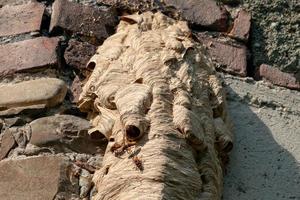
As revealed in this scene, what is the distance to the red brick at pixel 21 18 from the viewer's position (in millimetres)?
2336

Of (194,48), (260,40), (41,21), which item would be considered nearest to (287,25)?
(260,40)

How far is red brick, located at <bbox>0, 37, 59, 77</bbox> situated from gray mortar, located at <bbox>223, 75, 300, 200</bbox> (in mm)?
361

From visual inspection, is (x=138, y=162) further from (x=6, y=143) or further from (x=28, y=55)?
(x=28, y=55)

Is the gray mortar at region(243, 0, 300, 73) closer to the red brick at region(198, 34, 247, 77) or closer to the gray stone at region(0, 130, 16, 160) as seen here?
the red brick at region(198, 34, 247, 77)

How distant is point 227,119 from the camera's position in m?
2.14

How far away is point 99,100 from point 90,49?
25cm

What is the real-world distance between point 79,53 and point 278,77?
1.40ft

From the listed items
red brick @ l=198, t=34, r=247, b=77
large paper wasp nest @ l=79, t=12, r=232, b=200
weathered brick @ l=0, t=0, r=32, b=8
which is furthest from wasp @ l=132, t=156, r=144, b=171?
weathered brick @ l=0, t=0, r=32, b=8

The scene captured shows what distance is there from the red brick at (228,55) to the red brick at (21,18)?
34cm

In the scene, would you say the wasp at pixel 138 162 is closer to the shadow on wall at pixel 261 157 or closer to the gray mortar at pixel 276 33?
the shadow on wall at pixel 261 157

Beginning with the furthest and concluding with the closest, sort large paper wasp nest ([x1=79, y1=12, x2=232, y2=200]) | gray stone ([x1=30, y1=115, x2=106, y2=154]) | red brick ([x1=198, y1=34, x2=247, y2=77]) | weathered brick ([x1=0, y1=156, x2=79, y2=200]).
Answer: red brick ([x1=198, y1=34, x2=247, y2=77])
gray stone ([x1=30, y1=115, x2=106, y2=154])
weathered brick ([x1=0, y1=156, x2=79, y2=200])
large paper wasp nest ([x1=79, y1=12, x2=232, y2=200])

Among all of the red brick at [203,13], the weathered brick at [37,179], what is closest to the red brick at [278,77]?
the red brick at [203,13]

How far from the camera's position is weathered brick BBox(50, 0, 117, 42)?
232cm

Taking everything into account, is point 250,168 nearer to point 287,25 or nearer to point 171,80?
point 171,80
